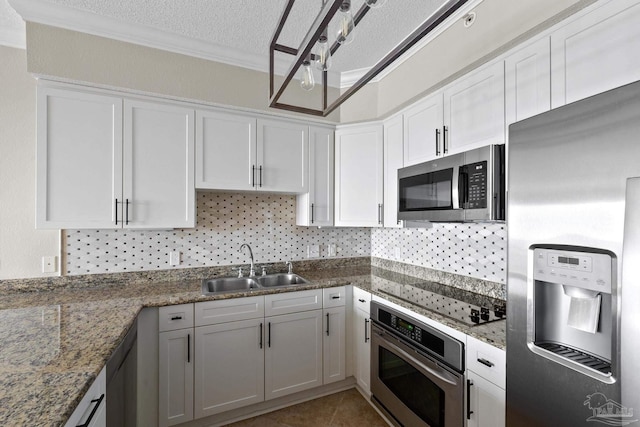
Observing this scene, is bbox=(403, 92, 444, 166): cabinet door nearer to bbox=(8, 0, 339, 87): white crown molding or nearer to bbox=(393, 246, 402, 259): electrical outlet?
bbox=(393, 246, 402, 259): electrical outlet

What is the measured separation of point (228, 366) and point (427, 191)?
1771 millimetres

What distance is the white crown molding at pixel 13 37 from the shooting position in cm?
192

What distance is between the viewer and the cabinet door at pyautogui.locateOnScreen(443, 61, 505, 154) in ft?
5.13

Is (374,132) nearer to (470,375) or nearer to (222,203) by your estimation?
(222,203)

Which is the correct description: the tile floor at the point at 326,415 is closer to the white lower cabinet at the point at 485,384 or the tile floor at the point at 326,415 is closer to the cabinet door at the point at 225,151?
the white lower cabinet at the point at 485,384

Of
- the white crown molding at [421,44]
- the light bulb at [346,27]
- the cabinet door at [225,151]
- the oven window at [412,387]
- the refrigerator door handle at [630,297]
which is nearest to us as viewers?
the refrigerator door handle at [630,297]

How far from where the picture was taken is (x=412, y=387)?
5.64 ft

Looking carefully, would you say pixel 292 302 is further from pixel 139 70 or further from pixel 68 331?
pixel 139 70

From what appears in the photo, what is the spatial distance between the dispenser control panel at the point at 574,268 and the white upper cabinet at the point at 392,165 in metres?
1.35

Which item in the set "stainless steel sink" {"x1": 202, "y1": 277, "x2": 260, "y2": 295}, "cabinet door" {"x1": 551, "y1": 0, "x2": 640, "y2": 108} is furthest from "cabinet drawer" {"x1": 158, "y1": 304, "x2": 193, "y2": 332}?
"cabinet door" {"x1": 551, "y1": 0, "x2": 640, "y2": 108}

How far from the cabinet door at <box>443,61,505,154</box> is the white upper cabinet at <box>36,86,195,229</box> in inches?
70.2

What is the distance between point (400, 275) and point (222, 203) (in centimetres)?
168

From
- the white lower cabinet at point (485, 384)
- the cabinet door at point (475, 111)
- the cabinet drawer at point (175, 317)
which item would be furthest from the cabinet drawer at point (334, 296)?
the cabinet door at point (475, 111)

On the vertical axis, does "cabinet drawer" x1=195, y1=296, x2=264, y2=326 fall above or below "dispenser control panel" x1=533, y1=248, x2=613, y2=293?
below
